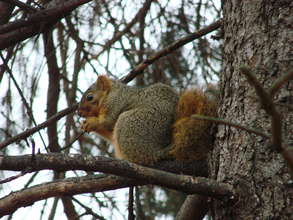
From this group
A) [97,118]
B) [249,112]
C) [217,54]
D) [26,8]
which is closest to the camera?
[249,112]

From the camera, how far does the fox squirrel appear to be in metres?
2.08

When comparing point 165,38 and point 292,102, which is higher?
point 165,38

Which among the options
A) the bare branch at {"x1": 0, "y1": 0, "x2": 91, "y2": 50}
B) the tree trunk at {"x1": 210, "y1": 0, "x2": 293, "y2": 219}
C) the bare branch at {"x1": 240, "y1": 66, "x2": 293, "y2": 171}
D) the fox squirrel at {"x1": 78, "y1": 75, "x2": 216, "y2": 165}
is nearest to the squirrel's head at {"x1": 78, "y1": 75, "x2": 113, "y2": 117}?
the fox squirrel at {"x1": 78, "y1": 75, "x2": 216, "y2": 165}

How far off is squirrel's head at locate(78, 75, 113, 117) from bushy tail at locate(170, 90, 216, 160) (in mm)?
853

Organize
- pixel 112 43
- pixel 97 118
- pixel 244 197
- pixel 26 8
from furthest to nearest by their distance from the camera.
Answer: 1. pixel 112 43
2. pixel 97 118
3. pixel 26 8
4. pixel 244 197

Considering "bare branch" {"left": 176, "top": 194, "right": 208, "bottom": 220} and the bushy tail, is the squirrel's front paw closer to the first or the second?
the bushy tail

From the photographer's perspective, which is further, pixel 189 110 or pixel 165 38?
pixel 165 38

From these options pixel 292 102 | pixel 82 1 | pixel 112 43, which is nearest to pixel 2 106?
pixel 112 43

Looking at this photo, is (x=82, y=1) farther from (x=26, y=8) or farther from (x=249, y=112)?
(x=249, y=112)

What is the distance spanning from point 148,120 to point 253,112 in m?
0.80

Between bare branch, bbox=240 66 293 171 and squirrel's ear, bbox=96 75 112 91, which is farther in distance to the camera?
squirrel's ear, bbox=96 75 112 91

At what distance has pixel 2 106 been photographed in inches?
115

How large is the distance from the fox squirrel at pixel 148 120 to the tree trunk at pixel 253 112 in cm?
23

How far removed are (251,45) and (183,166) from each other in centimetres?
Answer: 54
